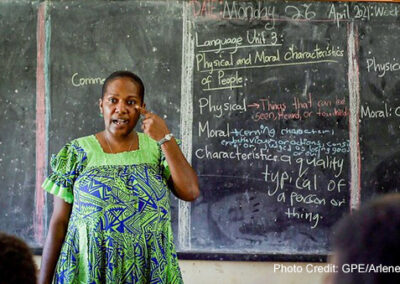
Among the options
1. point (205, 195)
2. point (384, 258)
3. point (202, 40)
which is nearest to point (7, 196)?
point (205, 195)

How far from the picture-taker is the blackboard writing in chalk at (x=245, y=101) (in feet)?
10.3

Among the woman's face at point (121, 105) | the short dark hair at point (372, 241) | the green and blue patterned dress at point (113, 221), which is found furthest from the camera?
the woman's face at point (121, 105)

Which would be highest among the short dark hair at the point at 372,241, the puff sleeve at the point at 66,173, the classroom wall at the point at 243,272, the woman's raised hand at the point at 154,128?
the woman's raised hand at the point at 154,128

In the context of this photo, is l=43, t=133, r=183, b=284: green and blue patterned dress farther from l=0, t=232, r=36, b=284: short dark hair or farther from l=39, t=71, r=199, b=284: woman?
l=0, t=232, r=36, b=284: short dark hair

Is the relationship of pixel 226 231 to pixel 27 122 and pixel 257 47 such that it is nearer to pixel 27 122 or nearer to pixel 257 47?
pixel 257 47

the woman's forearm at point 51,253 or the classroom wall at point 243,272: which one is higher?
the woman's forearm at point 51,253

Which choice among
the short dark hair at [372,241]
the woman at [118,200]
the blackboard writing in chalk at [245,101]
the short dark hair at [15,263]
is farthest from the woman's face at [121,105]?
the blackboard writing in chalk at [245,101]

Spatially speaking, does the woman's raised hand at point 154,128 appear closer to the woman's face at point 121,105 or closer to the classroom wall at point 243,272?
the woman's face at point 121,105

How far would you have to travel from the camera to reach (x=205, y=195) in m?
3.16

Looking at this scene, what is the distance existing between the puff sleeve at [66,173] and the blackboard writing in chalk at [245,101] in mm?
1456

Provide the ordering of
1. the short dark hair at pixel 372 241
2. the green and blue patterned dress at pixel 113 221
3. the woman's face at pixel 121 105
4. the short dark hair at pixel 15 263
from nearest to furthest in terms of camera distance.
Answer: the short dark hair at pixel 372 241, the short dark hair at pixel 15 263, the green and blue patterned dress at pixel 113 221, the woman's face at pixel 121 105

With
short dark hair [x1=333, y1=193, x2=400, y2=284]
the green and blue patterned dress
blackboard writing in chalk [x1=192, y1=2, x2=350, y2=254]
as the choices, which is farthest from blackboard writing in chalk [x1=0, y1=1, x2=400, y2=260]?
short dark hair [x1=333, y1=193, x2=400, y2=284]

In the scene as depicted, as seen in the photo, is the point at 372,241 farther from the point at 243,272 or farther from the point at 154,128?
the point at 243,272

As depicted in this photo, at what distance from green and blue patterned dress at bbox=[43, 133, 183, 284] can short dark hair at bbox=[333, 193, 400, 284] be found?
998 millimetres
